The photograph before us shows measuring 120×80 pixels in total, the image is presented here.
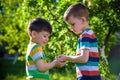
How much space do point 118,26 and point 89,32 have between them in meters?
4.69

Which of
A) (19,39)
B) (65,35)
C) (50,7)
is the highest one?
(50,7)

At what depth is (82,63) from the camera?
4371 millimetres

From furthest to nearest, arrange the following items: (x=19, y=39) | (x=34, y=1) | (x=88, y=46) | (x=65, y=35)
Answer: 1. (x=19, y=39)
2. (x=34, y=1)
3. (x=65, y=35)
4. (x=88, y=46)

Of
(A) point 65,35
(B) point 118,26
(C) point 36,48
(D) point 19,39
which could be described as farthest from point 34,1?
(D) point 19,39

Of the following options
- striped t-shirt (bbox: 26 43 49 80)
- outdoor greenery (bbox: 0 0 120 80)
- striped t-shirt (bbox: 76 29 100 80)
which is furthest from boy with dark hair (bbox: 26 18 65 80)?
outdoor greenery (bbox: 0 0 120 80)

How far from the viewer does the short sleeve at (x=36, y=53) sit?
4397mm

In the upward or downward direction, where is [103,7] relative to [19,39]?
upward

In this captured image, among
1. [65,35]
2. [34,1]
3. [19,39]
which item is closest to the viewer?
[65,35]

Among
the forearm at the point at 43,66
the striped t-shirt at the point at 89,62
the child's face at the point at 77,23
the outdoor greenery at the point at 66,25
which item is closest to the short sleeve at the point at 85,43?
the striped t-shirt at the point at 89,62

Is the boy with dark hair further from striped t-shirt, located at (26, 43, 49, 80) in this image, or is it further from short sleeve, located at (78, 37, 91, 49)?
short sleeve, located at (78, 37, 91, 49)

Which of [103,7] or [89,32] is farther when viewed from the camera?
[103,7]

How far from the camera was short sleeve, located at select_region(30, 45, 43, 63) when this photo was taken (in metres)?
4.40

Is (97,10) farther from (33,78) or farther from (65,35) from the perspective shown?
(33,78)

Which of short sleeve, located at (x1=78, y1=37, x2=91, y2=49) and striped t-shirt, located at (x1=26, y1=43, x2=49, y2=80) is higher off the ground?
short sleeve, located at (x1=78, y1=37, x2=91, y2=49)
